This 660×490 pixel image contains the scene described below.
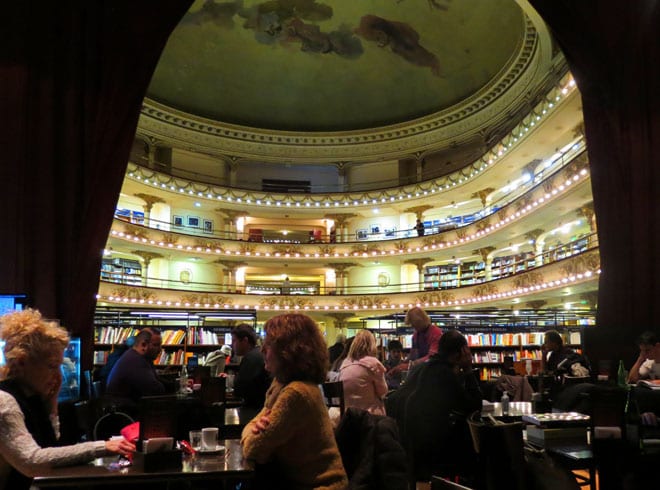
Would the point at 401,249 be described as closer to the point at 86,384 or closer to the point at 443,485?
the point at 86,384

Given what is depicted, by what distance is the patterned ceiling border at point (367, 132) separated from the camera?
21.4m

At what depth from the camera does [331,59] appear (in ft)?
82.0

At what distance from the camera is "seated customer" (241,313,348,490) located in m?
2.10

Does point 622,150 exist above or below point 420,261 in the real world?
below

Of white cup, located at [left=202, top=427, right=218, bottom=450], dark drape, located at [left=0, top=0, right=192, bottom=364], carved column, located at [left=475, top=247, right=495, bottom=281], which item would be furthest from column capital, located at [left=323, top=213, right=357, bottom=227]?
white cup, located at [left=202, top=427, right=218, bottom=450]

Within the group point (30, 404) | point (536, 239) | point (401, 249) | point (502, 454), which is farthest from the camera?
point (401, 249)

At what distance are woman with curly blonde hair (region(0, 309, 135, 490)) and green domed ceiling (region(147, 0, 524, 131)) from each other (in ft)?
68.9

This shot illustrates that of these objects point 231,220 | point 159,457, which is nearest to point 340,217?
point 231,220

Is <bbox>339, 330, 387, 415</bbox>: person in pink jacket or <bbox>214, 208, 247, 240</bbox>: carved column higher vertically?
<bbox>214, 208, 247, 240</bbox>: carved column

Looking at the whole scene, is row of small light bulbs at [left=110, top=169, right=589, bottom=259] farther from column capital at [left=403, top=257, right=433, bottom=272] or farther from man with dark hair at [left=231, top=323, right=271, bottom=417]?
man with dark hair at [left=231, top=323, right=271, bottom=417]

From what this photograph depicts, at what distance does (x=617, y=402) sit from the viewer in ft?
9.34

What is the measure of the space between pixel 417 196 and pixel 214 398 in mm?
21134

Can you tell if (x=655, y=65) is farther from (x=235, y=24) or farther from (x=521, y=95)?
(x=235, y=24)

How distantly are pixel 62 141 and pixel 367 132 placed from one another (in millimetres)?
23216
